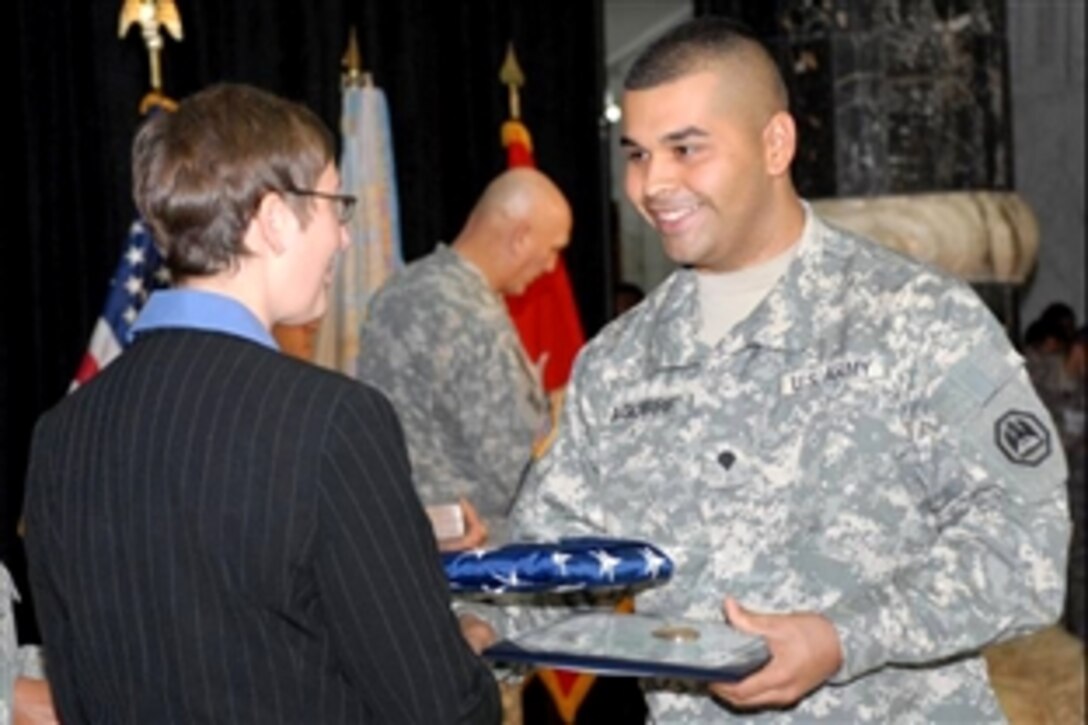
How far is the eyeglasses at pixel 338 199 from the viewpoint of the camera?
5.34ft

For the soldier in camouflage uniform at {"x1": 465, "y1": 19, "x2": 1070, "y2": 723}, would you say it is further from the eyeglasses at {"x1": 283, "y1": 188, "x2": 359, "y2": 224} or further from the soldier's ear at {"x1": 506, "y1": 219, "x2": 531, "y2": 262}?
the soldier's ear at {"x1": 506, "y1": 219, "x2": 531, "y2": 262}

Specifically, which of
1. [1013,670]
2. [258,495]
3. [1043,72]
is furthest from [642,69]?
[1043,72]

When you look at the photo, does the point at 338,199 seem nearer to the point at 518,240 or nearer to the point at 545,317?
the point at 518,240

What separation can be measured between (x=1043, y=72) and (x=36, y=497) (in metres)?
8.10

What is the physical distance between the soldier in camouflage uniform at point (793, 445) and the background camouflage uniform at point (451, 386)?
224 cm

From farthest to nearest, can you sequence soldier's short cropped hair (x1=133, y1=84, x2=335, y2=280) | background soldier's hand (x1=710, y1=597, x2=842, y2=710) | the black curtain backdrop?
1. the black curtain backdrop
2. background soldier's hand (x1=710, y1=597, x2=842, y2=710)
3. soldier's short cropped hair (x1=133, y1=84, x2=335, y2=280)

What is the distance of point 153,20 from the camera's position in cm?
505

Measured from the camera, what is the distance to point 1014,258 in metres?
4.34

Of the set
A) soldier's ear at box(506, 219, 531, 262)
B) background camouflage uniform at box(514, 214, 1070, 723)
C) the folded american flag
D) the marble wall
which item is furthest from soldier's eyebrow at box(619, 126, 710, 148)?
soldier's ear at box(506, 219, 531, 262)

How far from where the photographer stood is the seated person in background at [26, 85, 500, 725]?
1505 millimetres

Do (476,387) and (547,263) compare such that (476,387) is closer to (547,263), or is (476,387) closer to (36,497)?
(547,263)

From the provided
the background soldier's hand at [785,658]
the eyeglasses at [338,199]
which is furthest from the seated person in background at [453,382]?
the eyeglasses at [338,199]

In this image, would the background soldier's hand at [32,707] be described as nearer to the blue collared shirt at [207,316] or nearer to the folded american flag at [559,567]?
the folded american flag at [559,567]

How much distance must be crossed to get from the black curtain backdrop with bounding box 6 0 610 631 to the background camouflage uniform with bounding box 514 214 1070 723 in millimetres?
3192
